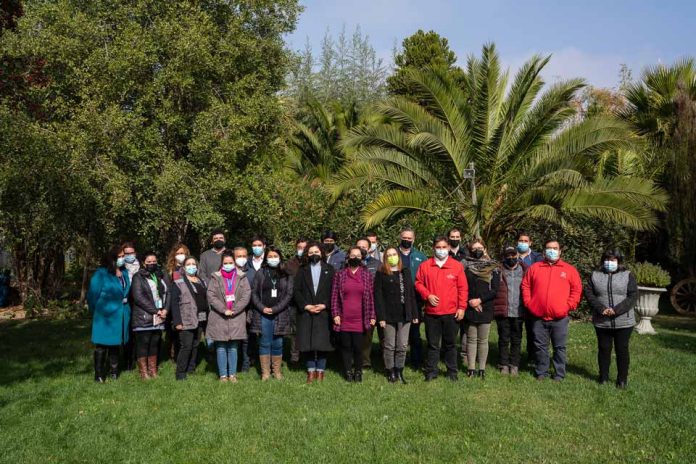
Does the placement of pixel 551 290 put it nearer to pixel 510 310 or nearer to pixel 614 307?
pixel 510 310

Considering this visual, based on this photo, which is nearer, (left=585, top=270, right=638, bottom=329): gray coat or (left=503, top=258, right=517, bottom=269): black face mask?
(left=585, top=270, right=638, bottom=329): gray coat

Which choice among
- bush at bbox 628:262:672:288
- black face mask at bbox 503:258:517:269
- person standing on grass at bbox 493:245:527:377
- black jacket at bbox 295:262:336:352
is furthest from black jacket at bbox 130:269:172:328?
bush at bbox 628:262:672:288

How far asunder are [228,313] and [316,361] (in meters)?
1.38

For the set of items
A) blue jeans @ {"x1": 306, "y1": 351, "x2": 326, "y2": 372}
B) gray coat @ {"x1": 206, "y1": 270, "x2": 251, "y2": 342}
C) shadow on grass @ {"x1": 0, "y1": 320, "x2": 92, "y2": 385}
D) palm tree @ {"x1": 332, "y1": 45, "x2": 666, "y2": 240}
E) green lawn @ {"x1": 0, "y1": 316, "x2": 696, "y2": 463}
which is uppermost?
palm tree @ {"x1": 332, "y1": 45, "x2": 666, "y2": 240}

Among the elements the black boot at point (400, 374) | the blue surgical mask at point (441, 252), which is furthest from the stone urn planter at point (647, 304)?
the black boot at point (400, 374)

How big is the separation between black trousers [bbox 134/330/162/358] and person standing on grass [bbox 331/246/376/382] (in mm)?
2562

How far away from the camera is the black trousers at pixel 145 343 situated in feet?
26.9

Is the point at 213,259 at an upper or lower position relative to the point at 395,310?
upper

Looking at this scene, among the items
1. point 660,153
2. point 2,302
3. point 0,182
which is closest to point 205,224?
point 0,182

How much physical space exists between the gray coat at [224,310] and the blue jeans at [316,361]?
949mm

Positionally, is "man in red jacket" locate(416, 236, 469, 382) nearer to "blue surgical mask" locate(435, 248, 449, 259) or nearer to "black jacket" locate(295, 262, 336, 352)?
"blue surgical mask" locate(435, 248, 449, 259)

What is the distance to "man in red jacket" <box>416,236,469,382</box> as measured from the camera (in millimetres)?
7922

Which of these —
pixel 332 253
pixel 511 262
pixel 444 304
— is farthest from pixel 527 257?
pixel 332 253

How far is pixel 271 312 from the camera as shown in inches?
324
